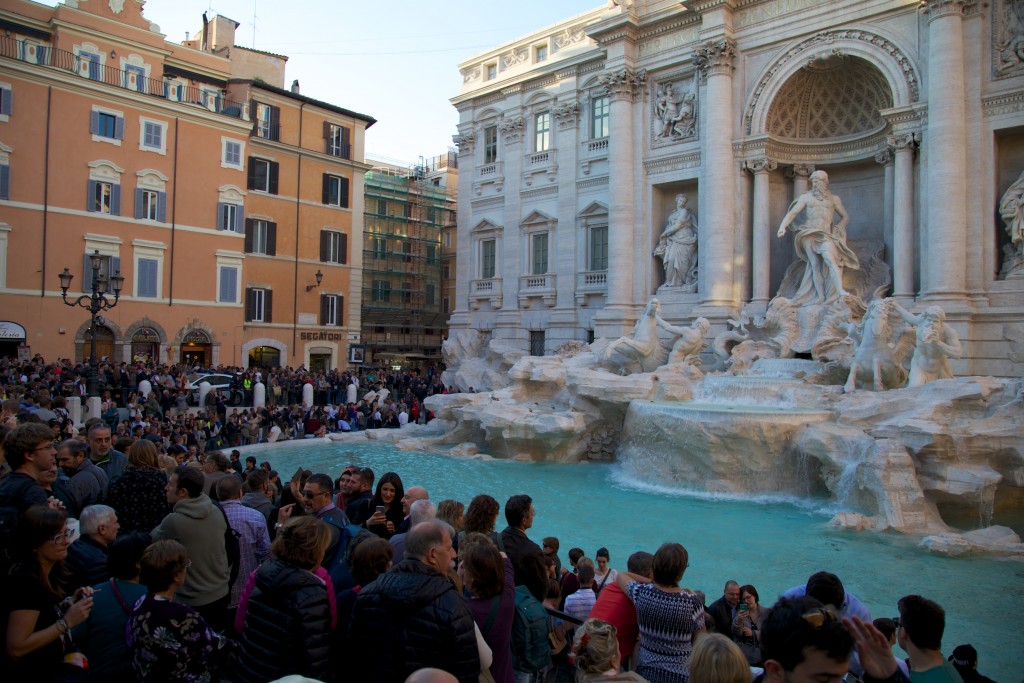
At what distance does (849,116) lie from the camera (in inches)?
765

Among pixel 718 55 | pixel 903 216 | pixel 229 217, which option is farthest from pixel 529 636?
pixel 229 217

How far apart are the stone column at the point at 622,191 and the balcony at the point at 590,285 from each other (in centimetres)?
122

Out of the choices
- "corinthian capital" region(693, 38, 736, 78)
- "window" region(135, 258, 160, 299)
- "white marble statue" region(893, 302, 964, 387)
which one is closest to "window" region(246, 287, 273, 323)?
"window" region(135, 258, 160, 299)

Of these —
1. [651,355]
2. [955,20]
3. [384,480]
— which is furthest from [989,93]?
[384,480]

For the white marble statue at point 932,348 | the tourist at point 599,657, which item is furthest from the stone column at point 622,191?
the tourist at point 599,657

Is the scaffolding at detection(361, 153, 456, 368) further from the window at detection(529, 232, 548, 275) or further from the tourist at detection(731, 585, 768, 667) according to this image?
the tourist at detection(731, 585, 768, 667)

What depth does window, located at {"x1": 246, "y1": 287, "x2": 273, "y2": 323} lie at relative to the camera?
2780cm

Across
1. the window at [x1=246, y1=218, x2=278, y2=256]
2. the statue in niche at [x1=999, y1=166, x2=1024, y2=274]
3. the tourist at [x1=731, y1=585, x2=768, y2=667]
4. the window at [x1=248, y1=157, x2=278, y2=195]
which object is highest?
the window at [x1=248, y1=157, x2=278, y2=195]

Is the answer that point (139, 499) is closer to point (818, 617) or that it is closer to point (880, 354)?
point (818, 617)

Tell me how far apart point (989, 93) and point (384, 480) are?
17089 millimetres

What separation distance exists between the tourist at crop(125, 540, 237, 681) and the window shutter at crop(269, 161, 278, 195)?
27593 mm

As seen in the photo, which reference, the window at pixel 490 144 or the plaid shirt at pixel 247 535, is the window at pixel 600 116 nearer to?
the window at pixel 490 144

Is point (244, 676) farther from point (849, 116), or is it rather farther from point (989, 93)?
point (849, 116)

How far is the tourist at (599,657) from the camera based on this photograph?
9.30 feet
